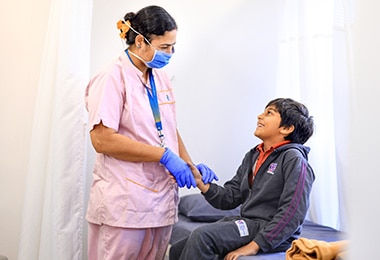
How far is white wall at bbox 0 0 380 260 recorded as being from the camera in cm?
223

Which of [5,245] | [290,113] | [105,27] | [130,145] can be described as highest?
→ [105,27]

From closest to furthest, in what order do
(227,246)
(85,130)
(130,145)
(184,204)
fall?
(130,145) → (227,246) → (85,130) → (184,204)

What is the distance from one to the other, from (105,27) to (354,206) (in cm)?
209

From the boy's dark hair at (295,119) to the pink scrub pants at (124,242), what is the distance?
25.9 inches

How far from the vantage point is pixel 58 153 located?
6.30ft

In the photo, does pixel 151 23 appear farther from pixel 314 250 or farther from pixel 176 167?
pixel 314 250

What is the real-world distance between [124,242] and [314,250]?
0.65m

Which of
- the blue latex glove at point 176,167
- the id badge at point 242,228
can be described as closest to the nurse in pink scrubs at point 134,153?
the blue latex glove at point 176,167

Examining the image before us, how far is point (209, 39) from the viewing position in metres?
2.89

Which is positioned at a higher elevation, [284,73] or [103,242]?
[284,73]

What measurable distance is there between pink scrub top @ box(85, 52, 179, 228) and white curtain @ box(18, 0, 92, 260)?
1.10ft

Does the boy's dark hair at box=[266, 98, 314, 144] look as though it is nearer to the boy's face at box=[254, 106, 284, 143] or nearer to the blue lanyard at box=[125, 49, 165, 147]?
the boy's face at box=[254, 106, 284, 143]

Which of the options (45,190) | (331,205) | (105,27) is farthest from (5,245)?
(331,205)

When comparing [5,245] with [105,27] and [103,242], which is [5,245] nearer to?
[103,242]
